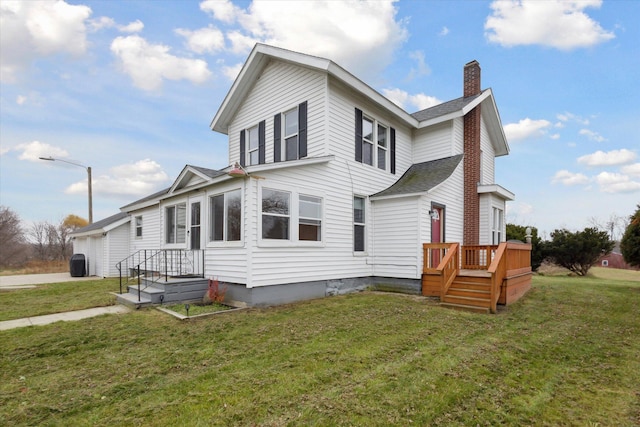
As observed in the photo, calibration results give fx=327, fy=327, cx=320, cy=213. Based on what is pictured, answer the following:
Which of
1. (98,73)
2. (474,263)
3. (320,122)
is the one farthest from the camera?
(98,73)

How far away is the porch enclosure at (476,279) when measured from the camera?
790 centimetres

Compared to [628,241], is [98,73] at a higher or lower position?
higher

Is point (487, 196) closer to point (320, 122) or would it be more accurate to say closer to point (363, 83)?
point (363, 83)

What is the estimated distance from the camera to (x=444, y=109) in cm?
1302

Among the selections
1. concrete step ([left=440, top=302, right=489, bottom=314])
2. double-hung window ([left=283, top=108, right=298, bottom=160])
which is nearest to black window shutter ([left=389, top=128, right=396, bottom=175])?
double-hung window ([left=283, top=108, right=298, bottom=160])

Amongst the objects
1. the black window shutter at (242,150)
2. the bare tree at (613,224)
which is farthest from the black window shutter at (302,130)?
the bare tree at (613,224)

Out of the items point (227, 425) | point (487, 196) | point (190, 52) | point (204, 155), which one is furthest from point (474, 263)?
point (204, 155)

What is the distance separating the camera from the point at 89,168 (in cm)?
2048

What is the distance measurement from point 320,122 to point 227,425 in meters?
8.37

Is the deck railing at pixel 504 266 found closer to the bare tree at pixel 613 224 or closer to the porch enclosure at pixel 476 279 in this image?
the porch enclosure at pixel 476 279

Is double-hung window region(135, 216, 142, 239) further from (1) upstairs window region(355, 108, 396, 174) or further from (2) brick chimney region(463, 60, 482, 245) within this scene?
(2) brick chimney region(463, 60, 482, 245)

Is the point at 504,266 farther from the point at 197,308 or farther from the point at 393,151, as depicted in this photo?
the point at 197,308

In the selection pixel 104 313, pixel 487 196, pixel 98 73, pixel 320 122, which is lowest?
pixel 104 313

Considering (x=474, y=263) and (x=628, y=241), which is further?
(x=628, y=241)
